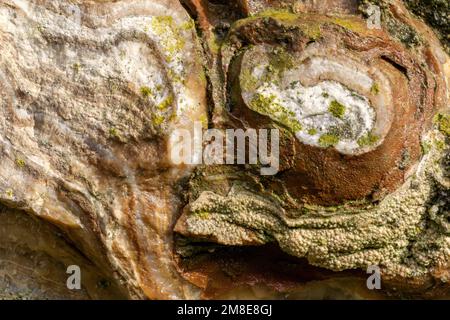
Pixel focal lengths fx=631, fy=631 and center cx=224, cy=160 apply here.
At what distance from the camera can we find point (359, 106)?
2.20 meters

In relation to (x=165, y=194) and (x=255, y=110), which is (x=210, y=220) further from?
(x=255, y=110)

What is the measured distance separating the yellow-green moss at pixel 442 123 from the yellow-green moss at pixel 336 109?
410 millimetres

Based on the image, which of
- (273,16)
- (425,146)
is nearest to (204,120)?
(273,16)

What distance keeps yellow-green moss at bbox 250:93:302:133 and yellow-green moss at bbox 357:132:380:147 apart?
0.71 ft

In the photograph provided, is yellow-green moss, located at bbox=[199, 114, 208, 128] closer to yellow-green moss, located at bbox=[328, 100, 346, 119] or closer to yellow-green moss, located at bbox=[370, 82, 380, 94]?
yellow-green moss, located at bbox=[328, 100, 346, 119]

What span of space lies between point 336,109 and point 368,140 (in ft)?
0.51

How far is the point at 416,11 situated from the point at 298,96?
0.69 metres

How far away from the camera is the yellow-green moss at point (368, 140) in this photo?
2195 millimetres

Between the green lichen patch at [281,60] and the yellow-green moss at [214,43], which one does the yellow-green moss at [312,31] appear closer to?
the green lichen patch at [281,60]

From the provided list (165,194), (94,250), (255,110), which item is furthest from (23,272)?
(255,110)

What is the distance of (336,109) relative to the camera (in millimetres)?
2201

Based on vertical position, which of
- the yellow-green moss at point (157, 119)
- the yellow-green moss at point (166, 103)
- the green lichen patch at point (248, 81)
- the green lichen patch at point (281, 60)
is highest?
the green lichen patch at point (281, 60)

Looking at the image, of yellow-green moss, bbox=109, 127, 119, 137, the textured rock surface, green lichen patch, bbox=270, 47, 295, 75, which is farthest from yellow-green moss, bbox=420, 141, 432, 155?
yellow-green moss, bbox=109, 127, 119, 137

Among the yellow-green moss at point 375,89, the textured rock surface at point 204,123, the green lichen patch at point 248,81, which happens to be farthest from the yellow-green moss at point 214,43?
the yellow-green moss at point 375,89
